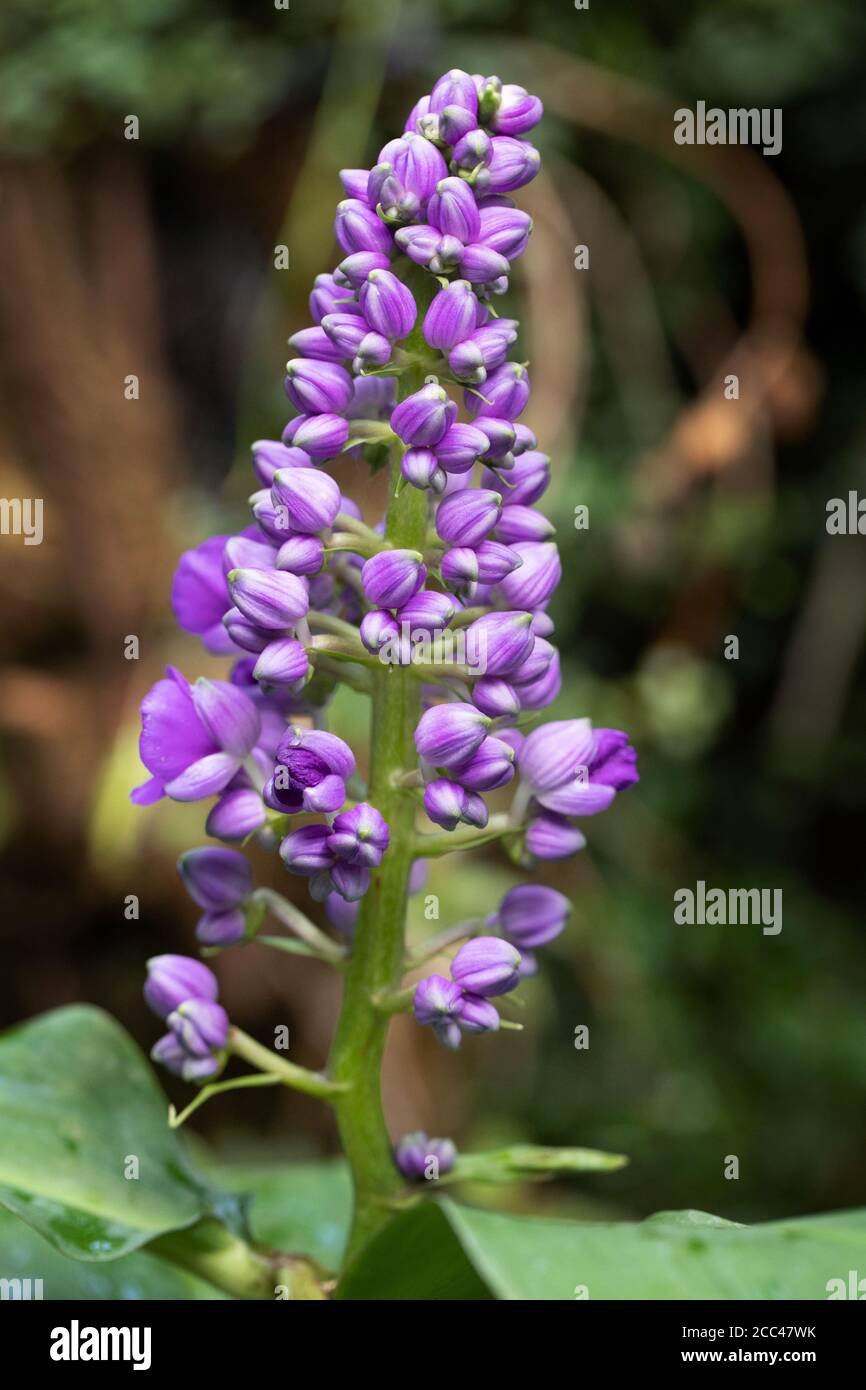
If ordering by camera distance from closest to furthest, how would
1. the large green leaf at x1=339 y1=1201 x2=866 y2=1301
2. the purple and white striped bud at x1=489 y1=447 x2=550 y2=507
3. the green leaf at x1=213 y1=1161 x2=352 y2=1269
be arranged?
1. the large green leaf at x1=339 y1=1201 x2=866 y2=1301
2. the purple and white striped bud at x1=489 y1=447 x2=550 y2=507
3. the green leaf at x1=213 y1=1161 x2=352 y2=1269

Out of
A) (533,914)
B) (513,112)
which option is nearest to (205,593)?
(533,914)

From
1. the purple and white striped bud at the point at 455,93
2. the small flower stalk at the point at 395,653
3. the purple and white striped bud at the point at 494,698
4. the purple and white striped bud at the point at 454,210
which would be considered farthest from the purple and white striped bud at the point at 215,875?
the purple and white striped bud at the point at 455,93

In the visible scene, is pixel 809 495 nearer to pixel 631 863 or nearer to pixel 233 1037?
Answer: pixel 631 863

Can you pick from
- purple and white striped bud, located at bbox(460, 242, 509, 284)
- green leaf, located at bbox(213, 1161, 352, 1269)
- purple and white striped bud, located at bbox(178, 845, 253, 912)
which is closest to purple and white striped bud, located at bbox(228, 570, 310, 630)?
purple and white striped bud, located at bbox(178, 845, 253, 912)

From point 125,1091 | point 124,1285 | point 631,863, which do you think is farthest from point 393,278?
point 631,863

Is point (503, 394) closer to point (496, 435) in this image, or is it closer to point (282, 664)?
point (496, 435)

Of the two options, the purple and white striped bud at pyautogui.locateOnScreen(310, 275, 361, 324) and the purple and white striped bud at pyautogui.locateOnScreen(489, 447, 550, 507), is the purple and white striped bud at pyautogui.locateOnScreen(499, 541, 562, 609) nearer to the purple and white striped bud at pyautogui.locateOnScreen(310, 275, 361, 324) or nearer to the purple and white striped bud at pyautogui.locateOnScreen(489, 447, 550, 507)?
the purple and white striped bud at pyautogui.locateOnScreen(489, 447, 550, 507)

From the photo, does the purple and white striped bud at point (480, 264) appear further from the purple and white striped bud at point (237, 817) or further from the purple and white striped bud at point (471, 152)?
the purple and white striped bud at point (237, 817)
